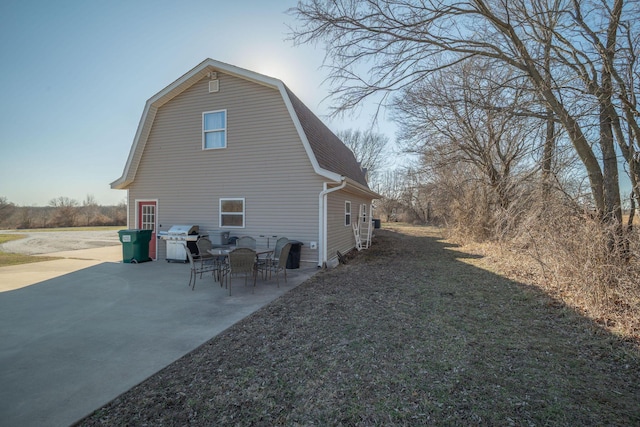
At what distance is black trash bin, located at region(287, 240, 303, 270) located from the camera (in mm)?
8195

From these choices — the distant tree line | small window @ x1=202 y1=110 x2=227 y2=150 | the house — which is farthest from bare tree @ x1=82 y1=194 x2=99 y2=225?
small window @ x1=202 y1=110 x2=227 y2=150

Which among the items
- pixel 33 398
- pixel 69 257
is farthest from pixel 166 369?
pixel 69 257

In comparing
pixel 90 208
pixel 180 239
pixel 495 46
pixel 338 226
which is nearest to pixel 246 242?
pixel 180 239

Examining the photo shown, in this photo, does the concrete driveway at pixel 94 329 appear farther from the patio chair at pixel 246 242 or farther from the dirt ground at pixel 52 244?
the dirt ground at pixel 52 244

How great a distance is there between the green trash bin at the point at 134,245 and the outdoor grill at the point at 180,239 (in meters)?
0.72

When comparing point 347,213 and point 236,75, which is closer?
point 236,75

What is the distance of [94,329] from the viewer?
158 inches

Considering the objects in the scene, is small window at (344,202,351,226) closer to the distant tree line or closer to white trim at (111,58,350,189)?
white trim at (111,58,350,189)

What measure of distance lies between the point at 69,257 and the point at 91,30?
7833mm

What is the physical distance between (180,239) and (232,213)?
6.01 feet

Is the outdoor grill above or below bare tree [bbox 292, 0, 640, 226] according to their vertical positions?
below

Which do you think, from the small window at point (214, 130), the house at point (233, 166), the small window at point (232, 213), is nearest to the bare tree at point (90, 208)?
the house at point (233, 166)

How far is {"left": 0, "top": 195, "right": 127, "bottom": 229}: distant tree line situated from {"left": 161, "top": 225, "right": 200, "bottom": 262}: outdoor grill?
29.8 meters

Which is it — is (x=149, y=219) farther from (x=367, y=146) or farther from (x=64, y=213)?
(x=367, y=146)
